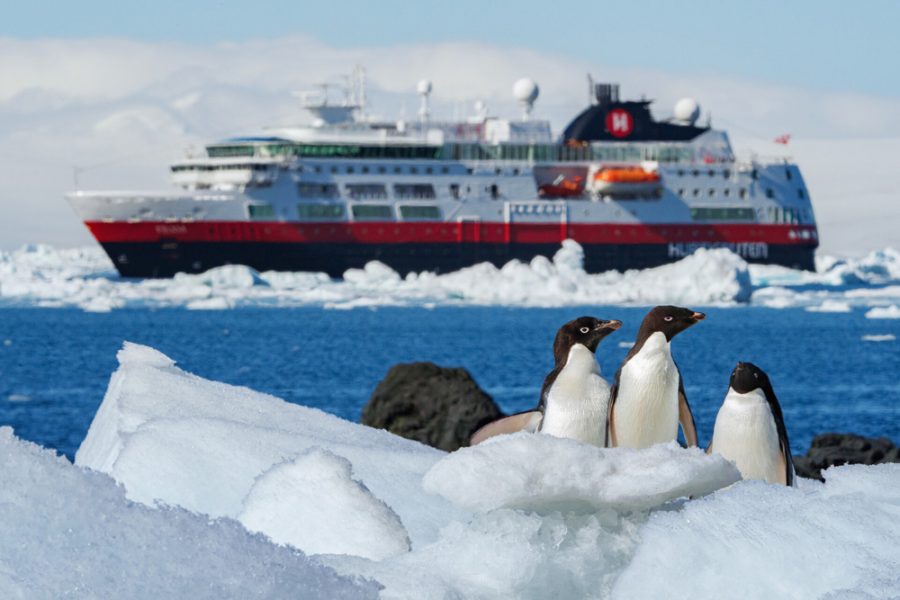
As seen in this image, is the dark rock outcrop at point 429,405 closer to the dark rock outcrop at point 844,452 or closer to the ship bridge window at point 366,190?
the dark rock outcrop at point 844,452

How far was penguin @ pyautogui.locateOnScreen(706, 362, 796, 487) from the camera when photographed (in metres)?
5.46

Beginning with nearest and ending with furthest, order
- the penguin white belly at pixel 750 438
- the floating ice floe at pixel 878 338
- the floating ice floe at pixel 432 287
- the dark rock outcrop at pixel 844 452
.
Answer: the penguin white belly at pixel 750 438 → the dark rock outcrop at pixel 844 452 → the floating ice floe at pixel 878 338 → the floating ice floe at pixel 432 287

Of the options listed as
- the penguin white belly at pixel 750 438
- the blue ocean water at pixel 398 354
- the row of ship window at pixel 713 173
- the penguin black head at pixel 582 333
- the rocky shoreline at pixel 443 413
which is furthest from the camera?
the row of ship window at pixel 713 173

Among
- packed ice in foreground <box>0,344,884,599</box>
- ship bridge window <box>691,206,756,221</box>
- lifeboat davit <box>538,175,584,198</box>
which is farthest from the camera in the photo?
ship bridge window <box>691,206,756,221</box>

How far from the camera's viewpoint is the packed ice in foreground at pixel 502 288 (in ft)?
169

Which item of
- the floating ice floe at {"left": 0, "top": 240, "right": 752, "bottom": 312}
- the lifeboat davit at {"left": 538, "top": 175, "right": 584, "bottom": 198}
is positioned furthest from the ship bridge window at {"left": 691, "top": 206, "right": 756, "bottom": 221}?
the floating ice floe at {"left": 0, "top": 240, "right": 752, "bottom": 312}

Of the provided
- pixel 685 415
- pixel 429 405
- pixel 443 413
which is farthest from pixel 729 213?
pixel 685 415

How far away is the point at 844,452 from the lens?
1029cm

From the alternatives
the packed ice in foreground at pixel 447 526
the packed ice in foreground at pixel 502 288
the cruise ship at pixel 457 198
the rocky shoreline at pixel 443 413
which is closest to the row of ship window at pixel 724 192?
the cruise ship at pixel 457 198

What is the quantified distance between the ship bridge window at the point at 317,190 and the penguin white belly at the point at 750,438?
58.9 m

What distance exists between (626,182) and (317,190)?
44.6 ft

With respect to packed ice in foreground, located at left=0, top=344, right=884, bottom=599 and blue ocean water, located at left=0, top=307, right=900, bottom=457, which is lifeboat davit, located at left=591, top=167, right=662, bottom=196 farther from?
packed ice in foreground, located at left=0, top=344, right=884, bottom=599

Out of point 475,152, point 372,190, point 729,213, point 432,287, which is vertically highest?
point 475,152

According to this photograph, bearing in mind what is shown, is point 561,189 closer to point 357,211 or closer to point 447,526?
point 357,211
